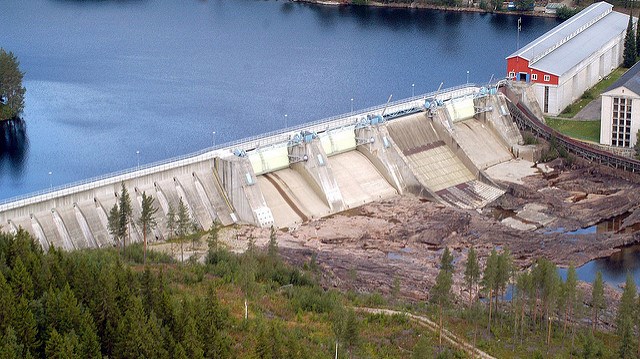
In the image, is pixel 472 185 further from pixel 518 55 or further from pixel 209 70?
pixel 209 70

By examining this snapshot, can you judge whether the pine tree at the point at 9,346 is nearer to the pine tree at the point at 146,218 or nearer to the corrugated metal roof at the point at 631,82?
the pine tree at the point at 146,218

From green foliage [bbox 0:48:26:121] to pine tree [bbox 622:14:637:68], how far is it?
33490 mm

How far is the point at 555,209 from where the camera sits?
4909 centimetres

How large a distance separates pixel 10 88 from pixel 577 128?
2895cm

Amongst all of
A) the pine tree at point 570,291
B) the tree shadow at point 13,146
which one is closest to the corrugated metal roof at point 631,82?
the pine tree at point 570,291

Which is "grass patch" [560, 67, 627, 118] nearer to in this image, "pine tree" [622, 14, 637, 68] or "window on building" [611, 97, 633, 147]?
"pine tree" [622, 14, 637, 68]

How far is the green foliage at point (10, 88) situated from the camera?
61.4m

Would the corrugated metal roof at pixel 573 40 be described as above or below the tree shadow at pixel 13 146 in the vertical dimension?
above

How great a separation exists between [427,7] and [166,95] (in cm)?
3737

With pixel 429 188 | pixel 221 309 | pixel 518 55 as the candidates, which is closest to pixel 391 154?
pixel 429 188

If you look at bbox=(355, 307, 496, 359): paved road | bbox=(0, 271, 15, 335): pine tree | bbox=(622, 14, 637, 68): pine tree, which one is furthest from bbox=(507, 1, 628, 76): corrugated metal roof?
bbox=(0, 271, 15, 335): pine tree

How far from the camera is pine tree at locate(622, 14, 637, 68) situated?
67375 mm

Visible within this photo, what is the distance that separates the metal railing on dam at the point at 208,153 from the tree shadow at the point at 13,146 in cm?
1048

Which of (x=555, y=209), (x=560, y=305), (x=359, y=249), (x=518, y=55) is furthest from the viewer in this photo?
(x=518, y=55)
